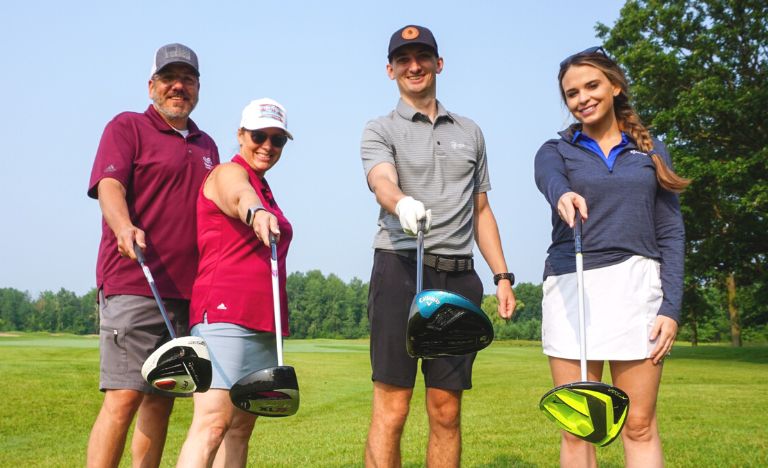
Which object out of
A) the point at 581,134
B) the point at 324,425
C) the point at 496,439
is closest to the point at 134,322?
the point at 581,134

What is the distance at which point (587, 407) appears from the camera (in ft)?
12.8

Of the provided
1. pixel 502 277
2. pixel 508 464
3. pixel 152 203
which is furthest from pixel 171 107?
pixel 508 464

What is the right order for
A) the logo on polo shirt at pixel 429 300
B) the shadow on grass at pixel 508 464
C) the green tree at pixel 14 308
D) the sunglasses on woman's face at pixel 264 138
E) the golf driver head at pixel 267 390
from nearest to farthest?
the golf driver head at pixel 267 390 → the logo on polo shirt at pixel 429 300 → the sunglasses on woman's face at pixel 264 138 → the shadow on grass at pixel 508 464 → the green tree at pixel 14 308

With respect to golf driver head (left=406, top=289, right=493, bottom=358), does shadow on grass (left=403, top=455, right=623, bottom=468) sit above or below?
below

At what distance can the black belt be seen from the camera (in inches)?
189

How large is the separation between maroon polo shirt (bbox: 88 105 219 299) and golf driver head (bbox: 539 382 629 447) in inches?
94.5

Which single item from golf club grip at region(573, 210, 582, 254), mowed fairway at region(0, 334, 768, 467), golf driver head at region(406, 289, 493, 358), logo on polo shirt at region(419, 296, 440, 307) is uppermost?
golf club grip at region(573, 210, 582, 254)

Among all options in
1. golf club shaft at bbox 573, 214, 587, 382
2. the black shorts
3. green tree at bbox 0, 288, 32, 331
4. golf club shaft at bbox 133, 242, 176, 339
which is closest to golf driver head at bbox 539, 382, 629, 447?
golf club shaft at bbox 573, 214, 587, 382

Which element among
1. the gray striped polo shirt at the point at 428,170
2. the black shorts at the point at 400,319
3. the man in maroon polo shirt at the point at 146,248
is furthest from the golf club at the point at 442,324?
the man in maroon polo shirt at the point at 146,248

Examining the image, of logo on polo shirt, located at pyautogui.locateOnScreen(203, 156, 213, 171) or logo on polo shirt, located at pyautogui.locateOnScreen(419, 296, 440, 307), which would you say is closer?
logo on polo shirt, located at pyautogui.locateOnScreen(419, 296, 440, 307)

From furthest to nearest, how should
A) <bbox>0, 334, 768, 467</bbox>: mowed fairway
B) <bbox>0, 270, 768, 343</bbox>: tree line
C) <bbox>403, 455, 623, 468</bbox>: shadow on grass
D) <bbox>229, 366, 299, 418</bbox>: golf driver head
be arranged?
1. <bbox>0, 270, 768, 343</bbox>: tree line
2. <bbox>0, 334, 768, 467</bbox>: mowed fairway
3. <bbox>403, 455, 623, 468</bbox>: shadow on grass
4. <bbox>229, 366, 299, 418</bbox>: golf driver head

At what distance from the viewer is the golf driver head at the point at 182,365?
3914 mm

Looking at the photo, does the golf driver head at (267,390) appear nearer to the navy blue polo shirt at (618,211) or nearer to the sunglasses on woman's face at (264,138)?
the sunglasses on woman's face at (264,138)

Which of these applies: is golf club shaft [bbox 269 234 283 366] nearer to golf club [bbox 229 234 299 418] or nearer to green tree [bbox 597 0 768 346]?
golf club [bbox 229 234 299 418]
